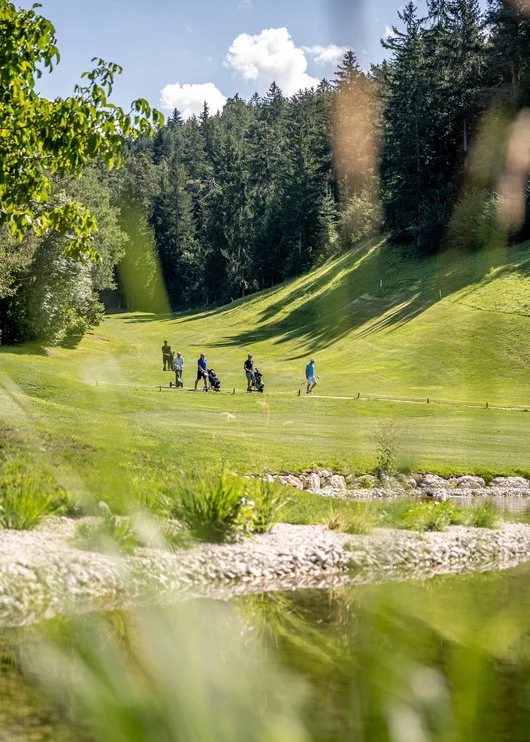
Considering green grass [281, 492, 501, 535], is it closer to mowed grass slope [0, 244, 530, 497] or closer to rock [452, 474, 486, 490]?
mowed grass slope [0, 244, 530, 497]

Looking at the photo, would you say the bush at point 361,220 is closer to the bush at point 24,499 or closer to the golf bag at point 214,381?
the golf bag at point 214,381

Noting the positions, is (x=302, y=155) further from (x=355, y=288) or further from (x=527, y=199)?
(x=527, y=199)

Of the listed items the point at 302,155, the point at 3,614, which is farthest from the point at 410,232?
the point at 3,614

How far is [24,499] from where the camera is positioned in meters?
13.6

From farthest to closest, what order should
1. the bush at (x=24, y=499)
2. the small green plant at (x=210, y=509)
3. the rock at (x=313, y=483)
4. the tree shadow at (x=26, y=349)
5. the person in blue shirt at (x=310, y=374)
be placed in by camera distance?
1. the tree shadow at (x=26, y=349)
2. the person in blue shirt at (x=310, y=374)
3. the rock at (x=313, y=483)
4. the small green plant at (x=210, y=509)
5. the bush at (x=24, y=499)

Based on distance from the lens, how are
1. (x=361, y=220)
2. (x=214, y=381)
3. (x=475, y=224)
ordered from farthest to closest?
(x=361, y=220)
(x=475, y=224)
(x=214, y=381)


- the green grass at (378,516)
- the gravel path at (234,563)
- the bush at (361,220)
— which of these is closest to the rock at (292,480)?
the green grass at (378,516)

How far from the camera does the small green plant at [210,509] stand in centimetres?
1392

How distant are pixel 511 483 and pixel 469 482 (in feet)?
4.00

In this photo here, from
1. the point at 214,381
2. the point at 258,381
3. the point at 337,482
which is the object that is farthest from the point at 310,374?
the point at 337,482

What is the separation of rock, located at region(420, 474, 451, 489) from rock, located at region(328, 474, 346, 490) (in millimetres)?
2458

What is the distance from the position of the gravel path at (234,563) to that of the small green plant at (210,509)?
38cm

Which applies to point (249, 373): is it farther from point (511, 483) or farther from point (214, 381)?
point (511, 483)

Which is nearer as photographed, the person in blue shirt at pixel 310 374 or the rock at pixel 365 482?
the rock at pixel 365 482
